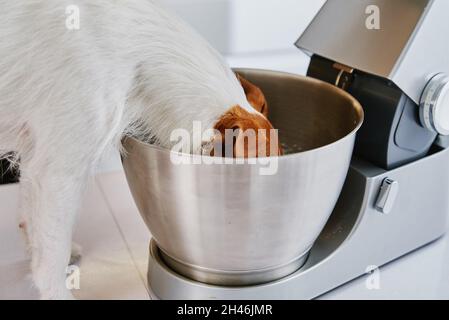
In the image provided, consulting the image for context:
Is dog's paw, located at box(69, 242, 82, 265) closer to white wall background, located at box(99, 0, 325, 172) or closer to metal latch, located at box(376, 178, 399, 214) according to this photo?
white wall background, located at box(99, 0, 325, 172)

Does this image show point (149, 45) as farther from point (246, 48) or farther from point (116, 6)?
point (246, 48)

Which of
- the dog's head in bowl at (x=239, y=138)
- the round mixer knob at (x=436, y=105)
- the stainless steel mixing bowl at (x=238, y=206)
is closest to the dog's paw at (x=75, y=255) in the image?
the stainless steel mixing bowl at (x=238, y=206)

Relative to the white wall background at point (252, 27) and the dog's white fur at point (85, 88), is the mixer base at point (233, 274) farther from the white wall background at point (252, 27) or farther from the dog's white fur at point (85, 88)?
the white wall background at point (252, 27)

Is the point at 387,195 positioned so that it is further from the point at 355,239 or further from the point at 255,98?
the point at 255,98

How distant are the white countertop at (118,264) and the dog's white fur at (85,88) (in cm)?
10

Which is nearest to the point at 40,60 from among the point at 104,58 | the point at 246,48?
the point at 104,58

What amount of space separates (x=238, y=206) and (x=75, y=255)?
252mm

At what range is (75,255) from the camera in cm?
61

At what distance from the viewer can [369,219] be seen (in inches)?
21.4

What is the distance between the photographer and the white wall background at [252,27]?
819 mm

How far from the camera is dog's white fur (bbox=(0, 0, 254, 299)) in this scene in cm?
44

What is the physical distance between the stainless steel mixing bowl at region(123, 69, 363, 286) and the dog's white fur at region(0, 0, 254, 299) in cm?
4
